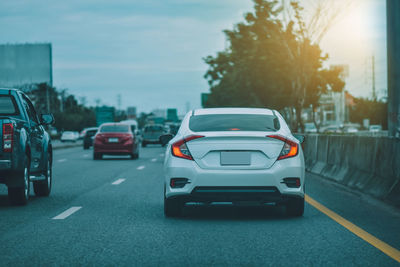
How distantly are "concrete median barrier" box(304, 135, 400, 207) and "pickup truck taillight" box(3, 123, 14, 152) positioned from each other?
579 cm

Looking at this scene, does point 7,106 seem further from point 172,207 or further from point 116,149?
point 116,149

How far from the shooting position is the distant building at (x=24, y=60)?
5762cm

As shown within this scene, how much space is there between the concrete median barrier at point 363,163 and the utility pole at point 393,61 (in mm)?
772

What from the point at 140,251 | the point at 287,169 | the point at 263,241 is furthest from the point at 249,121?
the point at 140,251

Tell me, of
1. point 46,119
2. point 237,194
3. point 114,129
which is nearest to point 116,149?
point 114,129

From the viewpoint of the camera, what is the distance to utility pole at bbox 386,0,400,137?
14.1 metres

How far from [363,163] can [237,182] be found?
223 inches

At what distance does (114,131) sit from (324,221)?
71.0 feet

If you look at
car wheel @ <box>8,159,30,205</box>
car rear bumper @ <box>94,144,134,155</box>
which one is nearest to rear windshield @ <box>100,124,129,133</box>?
car rear bumper @ <box>94,144,134,155</box>

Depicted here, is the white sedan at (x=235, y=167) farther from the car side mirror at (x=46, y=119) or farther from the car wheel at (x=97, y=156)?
the car wheel at (x=97, y=156)

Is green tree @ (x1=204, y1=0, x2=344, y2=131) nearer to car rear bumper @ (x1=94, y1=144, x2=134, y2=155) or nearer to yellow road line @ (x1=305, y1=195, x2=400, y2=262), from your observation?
car rear bumper @ (x1=94, y1=144, x2=134, y2=155)

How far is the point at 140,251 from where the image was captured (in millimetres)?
7180

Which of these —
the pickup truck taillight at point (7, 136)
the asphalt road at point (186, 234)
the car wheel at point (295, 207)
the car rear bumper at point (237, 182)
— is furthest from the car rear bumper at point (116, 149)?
the car rear bumper at point (237, 182)

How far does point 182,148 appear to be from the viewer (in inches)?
367
